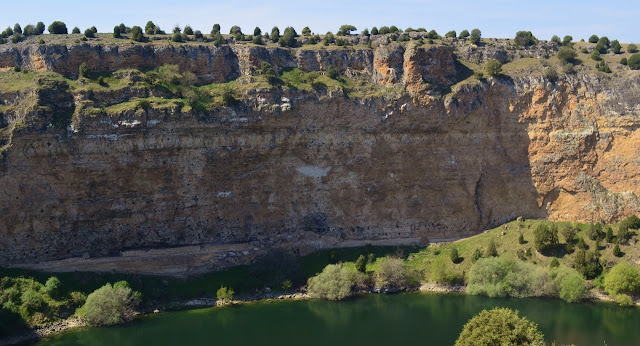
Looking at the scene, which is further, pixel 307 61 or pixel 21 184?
pixel 307 61

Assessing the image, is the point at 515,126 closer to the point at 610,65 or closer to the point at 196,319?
the point at 610,65

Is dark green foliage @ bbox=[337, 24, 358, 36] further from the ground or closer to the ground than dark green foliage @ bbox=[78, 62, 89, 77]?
further from the ground

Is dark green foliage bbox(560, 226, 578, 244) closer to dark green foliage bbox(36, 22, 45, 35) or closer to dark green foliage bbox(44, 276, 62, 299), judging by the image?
dark green foliage bbox(44, 276, 62, 299)

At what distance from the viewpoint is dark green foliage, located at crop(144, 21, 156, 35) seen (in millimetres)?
55000

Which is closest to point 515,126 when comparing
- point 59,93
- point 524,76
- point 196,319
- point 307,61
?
point 524,76

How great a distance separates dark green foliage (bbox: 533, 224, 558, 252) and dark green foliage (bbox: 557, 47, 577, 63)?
53.0ft

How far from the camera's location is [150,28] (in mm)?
55500

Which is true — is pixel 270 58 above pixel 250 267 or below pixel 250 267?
above

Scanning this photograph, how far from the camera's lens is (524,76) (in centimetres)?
5250

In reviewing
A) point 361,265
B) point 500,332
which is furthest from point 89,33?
point 500,332

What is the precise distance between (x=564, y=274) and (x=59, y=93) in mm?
37128

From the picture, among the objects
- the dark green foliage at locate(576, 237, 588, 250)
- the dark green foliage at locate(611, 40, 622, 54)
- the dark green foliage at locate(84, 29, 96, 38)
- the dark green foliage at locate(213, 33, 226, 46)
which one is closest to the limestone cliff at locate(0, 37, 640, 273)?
the dark green foliage at locate(213, 33, 226, 46)

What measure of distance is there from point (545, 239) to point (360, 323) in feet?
51.9

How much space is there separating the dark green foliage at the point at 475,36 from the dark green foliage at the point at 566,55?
728 centimetres
